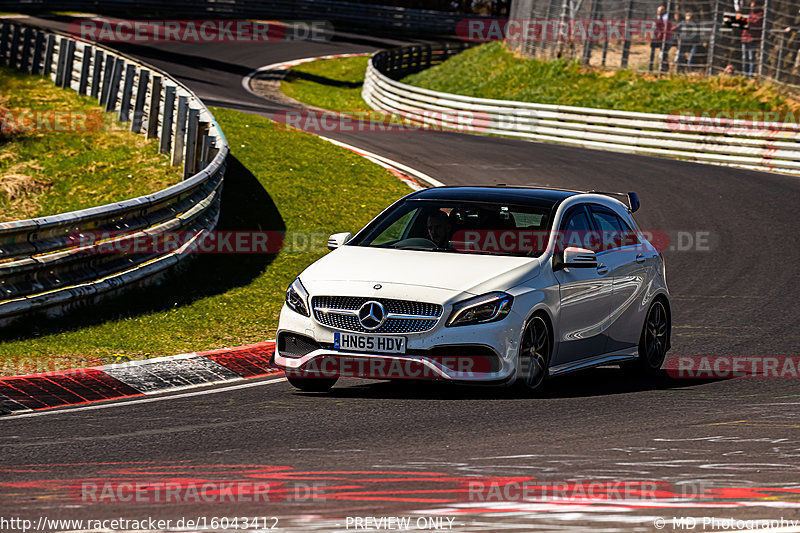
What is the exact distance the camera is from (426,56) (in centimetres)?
5028

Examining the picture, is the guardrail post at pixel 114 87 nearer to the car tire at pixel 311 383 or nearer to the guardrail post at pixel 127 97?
the guardrail post at pixel 127 97

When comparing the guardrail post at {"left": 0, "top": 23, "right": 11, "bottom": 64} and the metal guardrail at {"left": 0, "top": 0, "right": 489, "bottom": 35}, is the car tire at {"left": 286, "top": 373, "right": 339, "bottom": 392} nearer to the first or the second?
the guardrail post at {"left": 0, "top": 23, "right": 11, "bottom": 64}

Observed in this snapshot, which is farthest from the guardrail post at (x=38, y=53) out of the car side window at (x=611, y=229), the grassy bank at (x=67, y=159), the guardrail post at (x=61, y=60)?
the car side window at (x=611, y=229)

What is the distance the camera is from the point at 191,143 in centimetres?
1797

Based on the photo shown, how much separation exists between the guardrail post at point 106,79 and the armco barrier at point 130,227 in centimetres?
253

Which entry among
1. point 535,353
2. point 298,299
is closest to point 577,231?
point 535,353

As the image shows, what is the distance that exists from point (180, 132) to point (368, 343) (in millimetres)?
11298

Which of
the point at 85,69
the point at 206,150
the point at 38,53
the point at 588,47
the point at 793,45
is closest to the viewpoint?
the point at 206,150

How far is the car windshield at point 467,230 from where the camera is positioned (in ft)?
31.1

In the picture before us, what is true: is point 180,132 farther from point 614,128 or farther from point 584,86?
point 584,86

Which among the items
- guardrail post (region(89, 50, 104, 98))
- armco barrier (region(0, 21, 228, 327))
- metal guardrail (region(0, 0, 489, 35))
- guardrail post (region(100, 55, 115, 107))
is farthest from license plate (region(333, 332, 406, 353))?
metal guardrail (region(0, 0, 489, 35))

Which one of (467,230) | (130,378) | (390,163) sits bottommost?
(390,163)

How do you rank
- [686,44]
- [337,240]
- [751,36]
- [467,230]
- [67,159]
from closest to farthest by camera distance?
[467,230], [337,240], [67,159], [751,36], [686,44]

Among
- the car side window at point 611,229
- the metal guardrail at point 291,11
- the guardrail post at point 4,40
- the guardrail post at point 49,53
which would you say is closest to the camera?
the car side window at point 611,229
